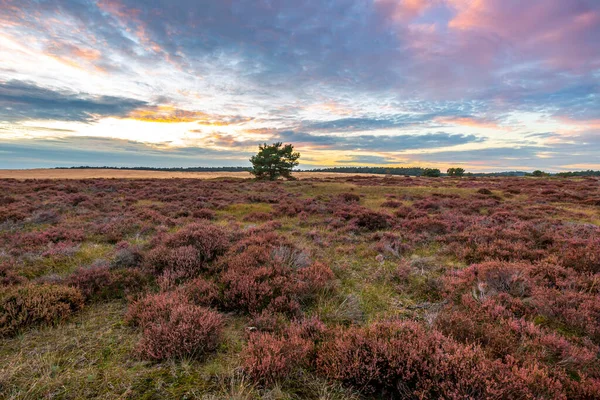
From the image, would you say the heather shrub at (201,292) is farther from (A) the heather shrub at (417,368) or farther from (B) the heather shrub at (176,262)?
(A) the heather shrub at (417,368)

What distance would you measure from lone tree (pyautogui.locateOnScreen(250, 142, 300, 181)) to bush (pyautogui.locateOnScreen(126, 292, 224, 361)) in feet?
144

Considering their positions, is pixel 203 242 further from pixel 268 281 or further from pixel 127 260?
pixel 268 281

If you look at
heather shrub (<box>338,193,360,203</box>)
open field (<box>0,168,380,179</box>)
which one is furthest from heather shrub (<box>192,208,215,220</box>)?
open field (<box>0,168,380,179</box>)

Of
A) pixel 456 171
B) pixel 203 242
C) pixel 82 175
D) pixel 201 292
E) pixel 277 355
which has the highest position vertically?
pixel 456 171

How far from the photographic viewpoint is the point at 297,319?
14.5ft

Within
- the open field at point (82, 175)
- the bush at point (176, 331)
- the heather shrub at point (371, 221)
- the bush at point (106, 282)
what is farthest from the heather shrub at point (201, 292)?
the open field at point (82, 175)

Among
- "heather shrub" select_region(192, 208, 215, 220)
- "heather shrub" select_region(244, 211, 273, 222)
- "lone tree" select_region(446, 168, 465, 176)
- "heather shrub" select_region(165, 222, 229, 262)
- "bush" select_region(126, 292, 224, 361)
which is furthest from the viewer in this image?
"lone tree" select_region(446, 168, 465, 176)

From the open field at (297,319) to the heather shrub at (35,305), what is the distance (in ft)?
0.08

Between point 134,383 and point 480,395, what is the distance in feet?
12.2

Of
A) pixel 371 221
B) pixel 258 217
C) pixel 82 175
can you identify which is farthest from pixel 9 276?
pixel 82 175

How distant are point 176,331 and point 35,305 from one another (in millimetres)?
2810

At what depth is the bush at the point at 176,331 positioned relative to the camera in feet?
11.2

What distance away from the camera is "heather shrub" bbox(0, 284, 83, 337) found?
4020mm

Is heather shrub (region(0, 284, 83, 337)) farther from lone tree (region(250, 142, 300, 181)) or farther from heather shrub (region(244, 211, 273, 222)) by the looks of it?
lone tree (region(250, 142, 300, 181))
